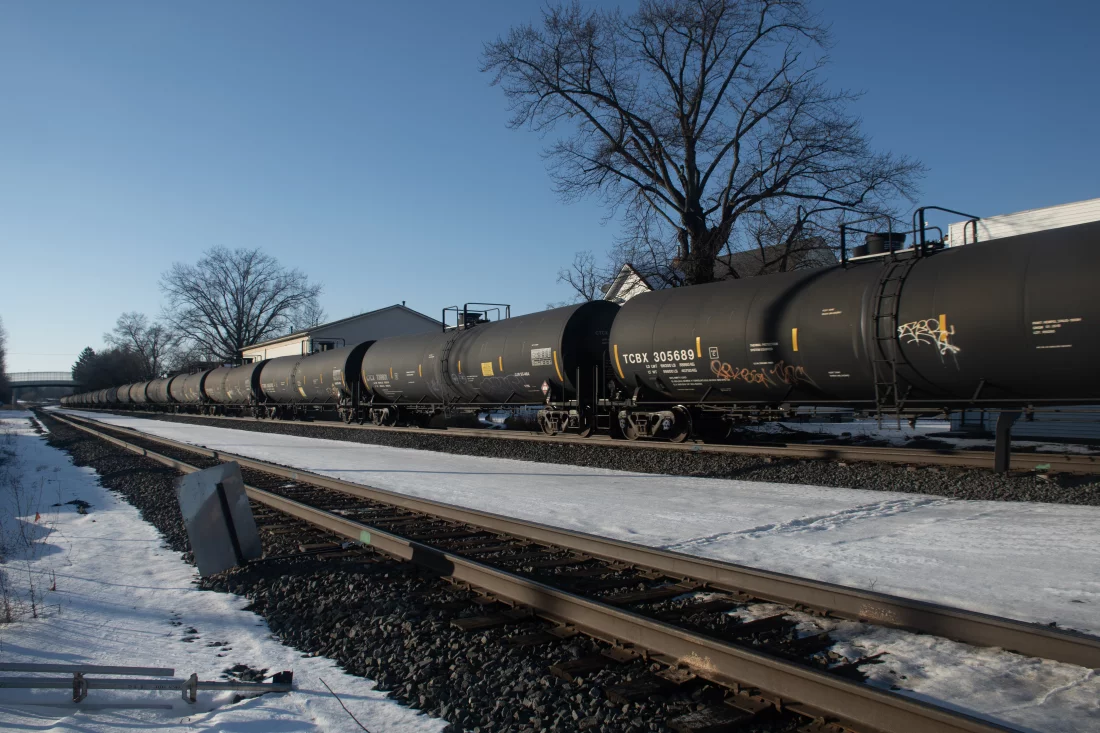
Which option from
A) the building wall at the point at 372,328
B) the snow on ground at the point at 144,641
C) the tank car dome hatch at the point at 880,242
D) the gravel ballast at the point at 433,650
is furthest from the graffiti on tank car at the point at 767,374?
the building wall at the point at 372,328

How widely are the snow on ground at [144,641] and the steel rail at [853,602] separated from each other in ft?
8.72

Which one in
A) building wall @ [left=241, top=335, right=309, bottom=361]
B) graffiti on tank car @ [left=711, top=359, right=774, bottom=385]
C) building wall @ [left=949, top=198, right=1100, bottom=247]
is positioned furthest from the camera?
building wall @ [left=241, top=335, right=309, bottom=361]

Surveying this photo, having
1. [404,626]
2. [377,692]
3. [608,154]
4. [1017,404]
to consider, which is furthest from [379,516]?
[608,154]

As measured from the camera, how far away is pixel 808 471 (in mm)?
11242

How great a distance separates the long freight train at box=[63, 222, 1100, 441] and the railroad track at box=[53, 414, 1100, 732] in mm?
5899

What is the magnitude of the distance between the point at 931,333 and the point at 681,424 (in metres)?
5.91

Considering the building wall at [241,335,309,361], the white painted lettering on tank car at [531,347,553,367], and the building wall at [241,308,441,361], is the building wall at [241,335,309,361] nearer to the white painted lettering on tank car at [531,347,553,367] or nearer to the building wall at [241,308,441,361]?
the building wall at [241,308,441,361]

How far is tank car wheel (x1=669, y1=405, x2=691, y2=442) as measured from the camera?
47.9ft

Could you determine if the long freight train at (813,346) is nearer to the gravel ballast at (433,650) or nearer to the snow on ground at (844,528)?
the snow on ground at (844,528)

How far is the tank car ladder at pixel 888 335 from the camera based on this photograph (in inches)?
400

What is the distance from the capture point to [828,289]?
36.9ft

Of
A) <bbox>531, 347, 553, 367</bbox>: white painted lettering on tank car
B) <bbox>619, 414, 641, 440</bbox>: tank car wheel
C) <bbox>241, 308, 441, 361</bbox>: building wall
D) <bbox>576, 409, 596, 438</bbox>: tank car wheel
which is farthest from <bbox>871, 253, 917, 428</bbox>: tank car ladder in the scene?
<bbox>241, 308, 441, 361</bbox>: building wall

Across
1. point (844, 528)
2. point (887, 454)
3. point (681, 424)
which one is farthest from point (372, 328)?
point (844, 528)

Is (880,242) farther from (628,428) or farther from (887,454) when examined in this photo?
(628,428)
